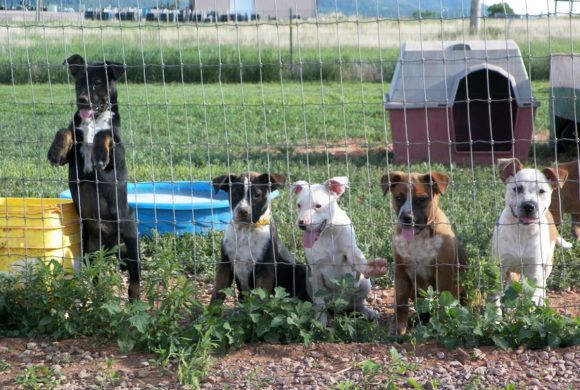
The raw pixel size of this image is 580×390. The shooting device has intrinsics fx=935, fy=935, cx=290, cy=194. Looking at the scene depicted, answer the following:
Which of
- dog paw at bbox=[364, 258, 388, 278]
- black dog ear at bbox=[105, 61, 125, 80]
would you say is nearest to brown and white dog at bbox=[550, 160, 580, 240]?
dog paw at bbox=[364, 258, 388, 278]

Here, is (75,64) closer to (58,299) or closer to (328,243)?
(58,299)

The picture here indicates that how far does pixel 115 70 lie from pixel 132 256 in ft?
4.28

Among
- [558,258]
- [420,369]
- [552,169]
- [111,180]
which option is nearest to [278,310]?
[420,369]

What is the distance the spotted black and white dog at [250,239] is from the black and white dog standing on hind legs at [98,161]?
65 cm

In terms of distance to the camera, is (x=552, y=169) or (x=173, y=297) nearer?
(x=173, y=297)

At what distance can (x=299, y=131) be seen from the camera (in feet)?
50.5

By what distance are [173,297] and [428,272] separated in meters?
1.71

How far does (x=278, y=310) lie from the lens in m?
5.68

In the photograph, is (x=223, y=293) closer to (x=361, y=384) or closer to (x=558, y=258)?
(x=361, y=384)

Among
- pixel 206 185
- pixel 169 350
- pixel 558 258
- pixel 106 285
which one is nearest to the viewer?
pixel 169 350

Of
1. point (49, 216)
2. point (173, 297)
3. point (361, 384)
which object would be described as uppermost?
point (49, 216)

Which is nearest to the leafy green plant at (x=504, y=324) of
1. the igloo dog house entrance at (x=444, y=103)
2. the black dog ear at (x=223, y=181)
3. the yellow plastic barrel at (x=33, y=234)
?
the black dog ear at (x=223, y=181)

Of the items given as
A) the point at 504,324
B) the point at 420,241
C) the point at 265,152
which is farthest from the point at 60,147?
the point at 265,152

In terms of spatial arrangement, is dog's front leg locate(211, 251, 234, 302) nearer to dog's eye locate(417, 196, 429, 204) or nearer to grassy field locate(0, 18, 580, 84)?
dog's eye locate(417, 196, 429, 204)
